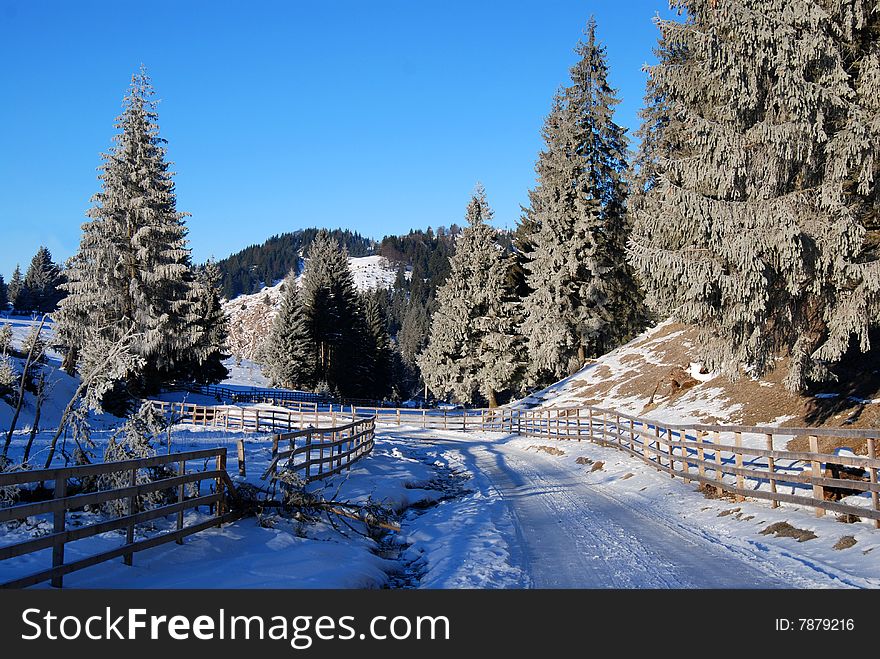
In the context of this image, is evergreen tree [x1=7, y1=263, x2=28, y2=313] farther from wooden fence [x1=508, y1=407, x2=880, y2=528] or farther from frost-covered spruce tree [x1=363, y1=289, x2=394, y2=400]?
wooden fence [x1=508, y1=407, x2=880, y2=528]

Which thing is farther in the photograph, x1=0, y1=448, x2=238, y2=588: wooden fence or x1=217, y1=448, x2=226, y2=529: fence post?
x1=217, y1=448, x2=226, y2=529: fence post

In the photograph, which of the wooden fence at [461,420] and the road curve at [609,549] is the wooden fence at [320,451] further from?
the wooden fence at [461,420]

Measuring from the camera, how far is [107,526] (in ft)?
19.7

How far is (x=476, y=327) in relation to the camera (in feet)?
127

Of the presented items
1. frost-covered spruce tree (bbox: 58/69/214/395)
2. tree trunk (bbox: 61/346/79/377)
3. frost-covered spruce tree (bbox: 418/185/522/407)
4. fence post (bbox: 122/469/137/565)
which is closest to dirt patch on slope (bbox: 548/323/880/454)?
frost-covered spruce tree (bbox: 418/185/522/407)

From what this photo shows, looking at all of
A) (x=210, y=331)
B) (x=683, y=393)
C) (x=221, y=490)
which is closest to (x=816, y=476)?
(x=221, y=490)

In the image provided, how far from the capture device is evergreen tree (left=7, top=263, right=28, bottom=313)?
84494 millimetres

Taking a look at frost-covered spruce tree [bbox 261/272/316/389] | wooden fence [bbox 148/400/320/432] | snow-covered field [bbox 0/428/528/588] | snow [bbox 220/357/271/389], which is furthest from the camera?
snow [bbox 220/357/271/389]

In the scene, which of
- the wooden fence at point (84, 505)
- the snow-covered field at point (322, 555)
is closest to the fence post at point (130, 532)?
the wooden fence at point (84, 505)

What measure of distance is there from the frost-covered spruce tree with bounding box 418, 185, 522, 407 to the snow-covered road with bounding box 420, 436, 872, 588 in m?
24.7

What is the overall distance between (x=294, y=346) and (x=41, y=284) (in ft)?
184

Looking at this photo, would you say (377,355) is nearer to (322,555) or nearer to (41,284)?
(41,284)
